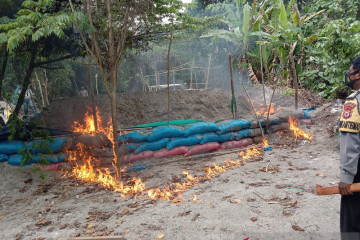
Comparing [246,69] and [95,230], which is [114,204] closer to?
[95,230]

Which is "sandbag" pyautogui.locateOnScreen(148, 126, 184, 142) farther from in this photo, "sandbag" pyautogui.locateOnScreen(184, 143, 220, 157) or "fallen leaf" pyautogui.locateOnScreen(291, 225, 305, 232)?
"fallen leaf" pyautogui.locateOnScreen(291, 225, 305, 232)

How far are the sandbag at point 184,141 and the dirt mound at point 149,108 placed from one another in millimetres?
2350

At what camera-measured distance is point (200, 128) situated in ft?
18.5

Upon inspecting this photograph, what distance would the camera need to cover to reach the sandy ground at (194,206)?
9.01 ft

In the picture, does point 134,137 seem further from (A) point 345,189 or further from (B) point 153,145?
(A) point 345,189

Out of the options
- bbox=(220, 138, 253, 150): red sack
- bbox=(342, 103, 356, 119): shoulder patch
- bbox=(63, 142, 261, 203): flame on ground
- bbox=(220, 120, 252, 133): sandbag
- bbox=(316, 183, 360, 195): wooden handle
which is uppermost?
bbox=(342, 103, 356, 119): shoulder patch

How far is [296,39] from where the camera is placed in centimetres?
1016

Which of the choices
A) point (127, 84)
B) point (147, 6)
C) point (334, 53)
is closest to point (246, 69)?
point (334, 53)

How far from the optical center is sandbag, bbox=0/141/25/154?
15.0 feet

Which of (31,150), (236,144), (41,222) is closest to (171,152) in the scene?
(236,144)

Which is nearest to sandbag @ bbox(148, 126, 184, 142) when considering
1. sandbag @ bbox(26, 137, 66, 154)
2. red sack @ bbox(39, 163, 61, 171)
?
sandbag @ bbox(26, 137, 66, 154)

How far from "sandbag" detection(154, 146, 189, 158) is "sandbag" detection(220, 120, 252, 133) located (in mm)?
1054

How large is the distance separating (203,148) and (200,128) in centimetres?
45

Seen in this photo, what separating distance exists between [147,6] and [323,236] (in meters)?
4.13
